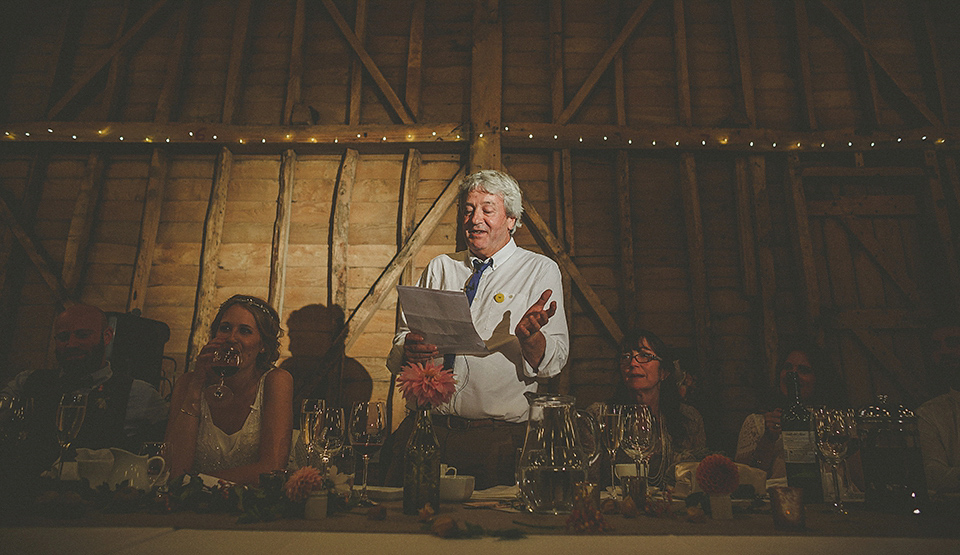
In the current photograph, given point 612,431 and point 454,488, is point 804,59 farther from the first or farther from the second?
point 454,488

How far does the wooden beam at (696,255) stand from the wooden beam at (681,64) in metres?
0.43

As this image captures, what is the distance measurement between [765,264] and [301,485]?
4408mm

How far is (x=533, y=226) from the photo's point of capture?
Result: 481 cm

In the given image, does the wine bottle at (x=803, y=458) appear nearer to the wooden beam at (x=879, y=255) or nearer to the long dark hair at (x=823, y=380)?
the long dark hair at (x=823, y=380)

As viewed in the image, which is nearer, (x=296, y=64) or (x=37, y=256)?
(x=37, y=256)

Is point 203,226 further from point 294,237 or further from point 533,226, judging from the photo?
point 533,226

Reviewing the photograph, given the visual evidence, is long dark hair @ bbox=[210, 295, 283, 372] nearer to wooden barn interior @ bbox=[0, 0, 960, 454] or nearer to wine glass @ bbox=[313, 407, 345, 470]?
wine glass @ bbox=[313, 407, 345, 470]

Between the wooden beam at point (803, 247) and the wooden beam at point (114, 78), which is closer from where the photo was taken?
the wooden beam at point (803, 247)

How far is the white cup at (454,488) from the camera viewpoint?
1.79 metres

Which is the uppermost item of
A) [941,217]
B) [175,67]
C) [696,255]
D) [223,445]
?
[175,67]

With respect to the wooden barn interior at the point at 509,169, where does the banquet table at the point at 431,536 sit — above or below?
below

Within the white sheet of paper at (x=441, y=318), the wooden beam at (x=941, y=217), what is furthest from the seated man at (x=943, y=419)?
the white sheet of paper at (x=441, y=318)

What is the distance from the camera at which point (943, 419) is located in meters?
3.01

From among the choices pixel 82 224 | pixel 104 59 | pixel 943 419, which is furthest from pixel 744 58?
pixel 82 224
